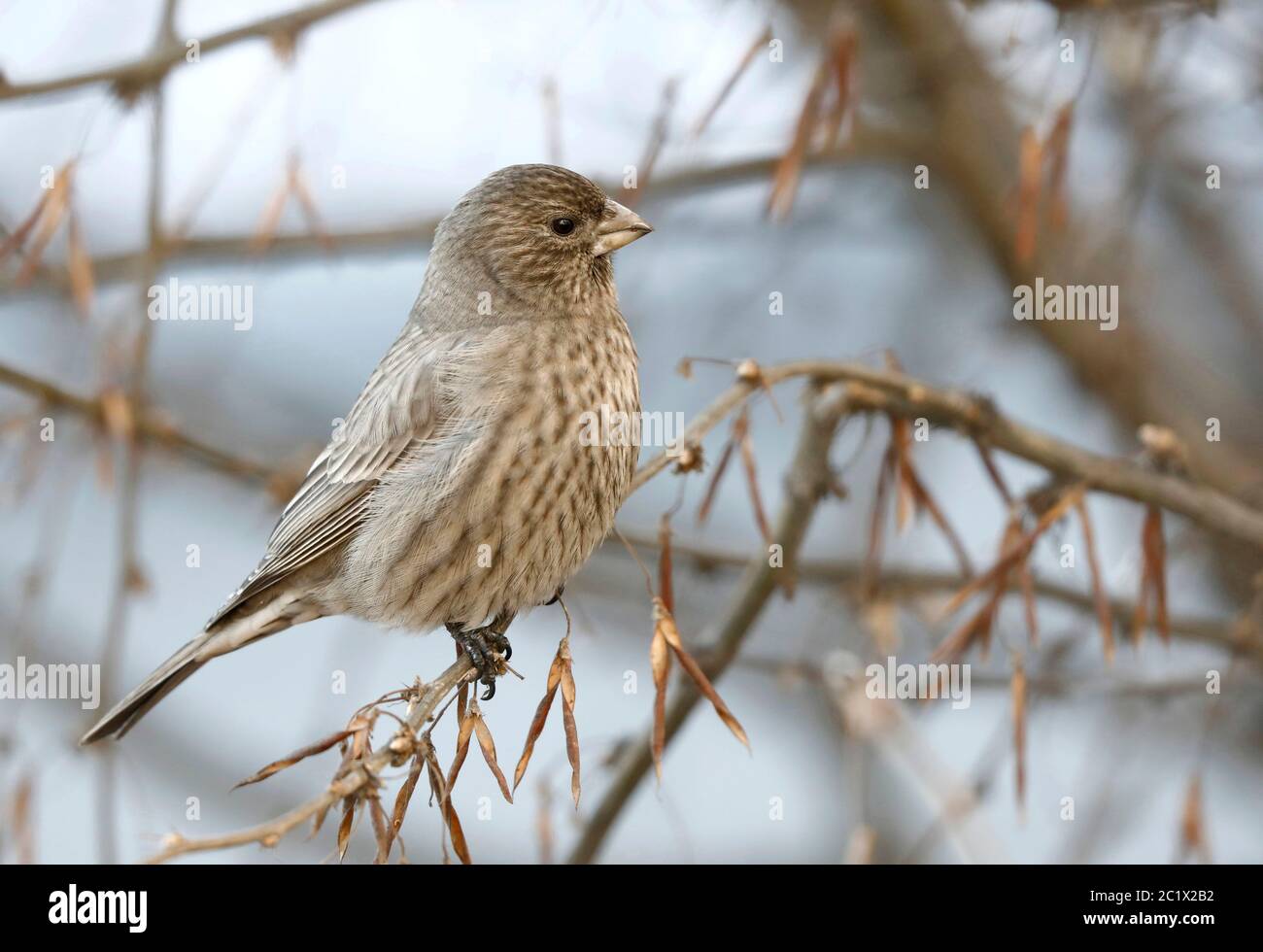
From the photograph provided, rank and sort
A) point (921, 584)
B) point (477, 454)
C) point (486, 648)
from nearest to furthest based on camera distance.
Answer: point (486, 648), point (477, 454), point (921, 584)

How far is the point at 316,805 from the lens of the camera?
8.11 ft

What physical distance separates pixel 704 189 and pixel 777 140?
0.37m

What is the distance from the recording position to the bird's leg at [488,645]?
402 centimetres

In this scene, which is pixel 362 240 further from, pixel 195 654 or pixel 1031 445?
pixel 1031 445

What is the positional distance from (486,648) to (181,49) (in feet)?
6.35

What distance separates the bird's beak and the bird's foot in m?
1.27

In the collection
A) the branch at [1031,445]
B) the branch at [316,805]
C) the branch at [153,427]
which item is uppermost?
the branch at [153,427]

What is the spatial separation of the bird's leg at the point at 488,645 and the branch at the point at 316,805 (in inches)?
34.2

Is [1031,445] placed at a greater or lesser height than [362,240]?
lesser

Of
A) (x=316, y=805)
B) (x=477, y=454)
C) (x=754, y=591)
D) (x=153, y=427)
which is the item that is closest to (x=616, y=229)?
(x=477, y=454)

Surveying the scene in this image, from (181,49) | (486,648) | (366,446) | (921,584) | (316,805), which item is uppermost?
(181,49)

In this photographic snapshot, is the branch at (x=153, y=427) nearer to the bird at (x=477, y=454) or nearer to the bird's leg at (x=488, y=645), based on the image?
the bird at (x=477, y=454)


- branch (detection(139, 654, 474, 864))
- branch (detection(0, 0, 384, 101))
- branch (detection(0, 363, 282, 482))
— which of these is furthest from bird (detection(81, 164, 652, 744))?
branch (detection(139, 654, 474, 864))

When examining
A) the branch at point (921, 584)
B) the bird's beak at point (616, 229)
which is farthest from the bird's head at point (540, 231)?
the branch at point (921, 584)
